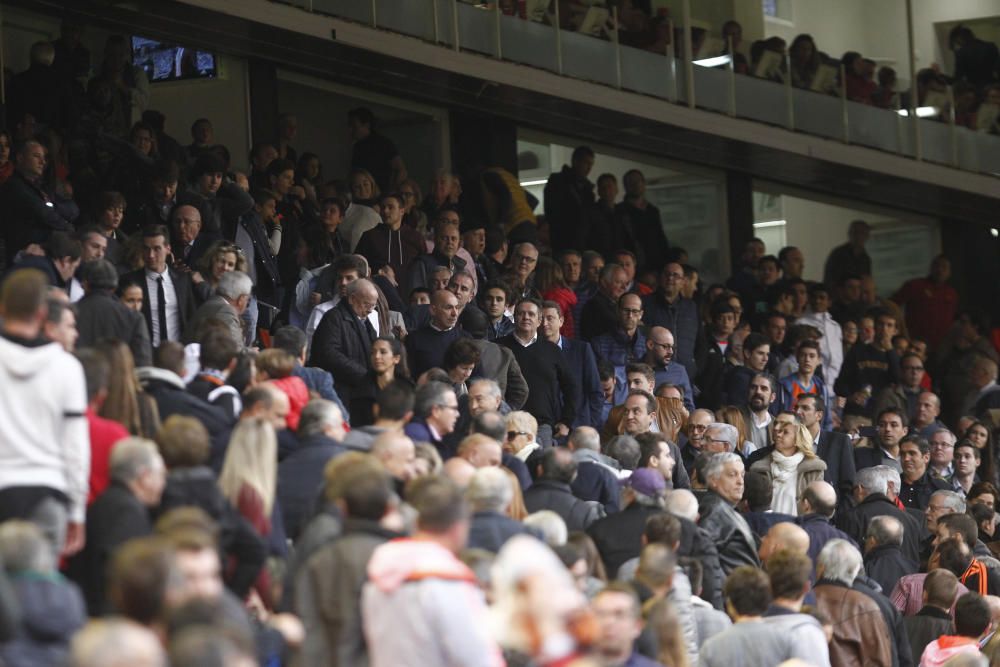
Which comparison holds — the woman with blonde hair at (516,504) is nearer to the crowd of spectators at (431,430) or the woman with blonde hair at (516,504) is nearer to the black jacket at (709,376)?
the crowd of spectators at (431,430)

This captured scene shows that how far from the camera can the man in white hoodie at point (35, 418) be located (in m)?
6.80

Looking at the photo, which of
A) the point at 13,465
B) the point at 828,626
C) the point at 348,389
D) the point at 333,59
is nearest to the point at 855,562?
the point at 828,626

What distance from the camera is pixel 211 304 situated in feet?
34.0

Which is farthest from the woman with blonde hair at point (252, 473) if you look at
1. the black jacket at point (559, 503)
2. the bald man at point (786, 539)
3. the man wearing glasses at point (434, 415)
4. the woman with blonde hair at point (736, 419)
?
the woman with blonde hair at point (736, 419)

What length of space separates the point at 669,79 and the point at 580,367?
649 cm

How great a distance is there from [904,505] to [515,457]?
474cm

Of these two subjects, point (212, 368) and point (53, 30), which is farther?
point (53, 30)

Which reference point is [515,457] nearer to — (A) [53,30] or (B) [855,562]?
(B) [855,562]

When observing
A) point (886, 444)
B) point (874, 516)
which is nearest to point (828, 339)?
point (886, 444)

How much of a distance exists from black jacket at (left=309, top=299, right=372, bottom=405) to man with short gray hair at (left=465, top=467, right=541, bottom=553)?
134 inches

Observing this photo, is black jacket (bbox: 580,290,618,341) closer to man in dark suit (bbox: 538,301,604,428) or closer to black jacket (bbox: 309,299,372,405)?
man in dark suit (bbox: 538,301,604,428)

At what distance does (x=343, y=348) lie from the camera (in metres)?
11.2

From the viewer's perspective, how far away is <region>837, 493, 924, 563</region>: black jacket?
11477mm

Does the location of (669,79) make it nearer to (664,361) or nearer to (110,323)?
(664,361)
